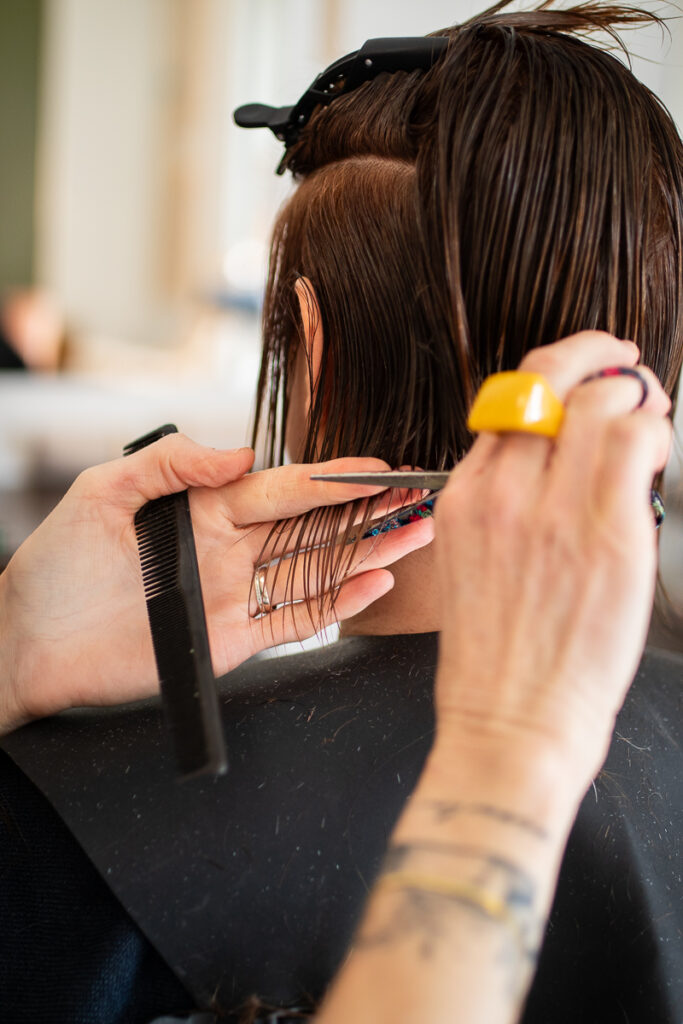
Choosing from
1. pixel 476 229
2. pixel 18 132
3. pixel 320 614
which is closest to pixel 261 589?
pixel 320 614

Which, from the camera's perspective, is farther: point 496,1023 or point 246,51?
point 246,51

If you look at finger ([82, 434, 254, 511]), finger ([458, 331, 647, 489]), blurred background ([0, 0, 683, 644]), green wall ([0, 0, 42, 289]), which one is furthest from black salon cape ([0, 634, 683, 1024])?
green wall ([0, 0, 42, 289])

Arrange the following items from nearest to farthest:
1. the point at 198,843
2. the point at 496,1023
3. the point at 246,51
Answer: the point at 496,1023 < the point at 198,843 < the point at 246,51

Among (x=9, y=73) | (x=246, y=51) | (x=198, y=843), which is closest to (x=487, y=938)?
(x=198, y=843)

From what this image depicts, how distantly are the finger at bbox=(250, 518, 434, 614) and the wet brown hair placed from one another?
0.03 meters

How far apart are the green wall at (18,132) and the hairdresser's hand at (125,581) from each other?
4.39 metres

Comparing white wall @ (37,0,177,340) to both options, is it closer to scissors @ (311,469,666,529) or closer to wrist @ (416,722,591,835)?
scissors @ (311,469,666,529)

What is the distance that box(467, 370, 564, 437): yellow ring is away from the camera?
0.42m

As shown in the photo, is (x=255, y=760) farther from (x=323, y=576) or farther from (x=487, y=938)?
(x=487, y=938)

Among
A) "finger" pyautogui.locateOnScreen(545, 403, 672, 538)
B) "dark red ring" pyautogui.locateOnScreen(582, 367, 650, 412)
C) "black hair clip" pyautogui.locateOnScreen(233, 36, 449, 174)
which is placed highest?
"black hair clip" pyautogui.locateOnScreen(233, 36, 449, 174)

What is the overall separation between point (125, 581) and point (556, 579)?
54 cm

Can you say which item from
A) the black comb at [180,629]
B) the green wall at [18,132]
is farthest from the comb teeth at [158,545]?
the green wall at [18,132]

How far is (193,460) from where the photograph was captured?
2.41 ft

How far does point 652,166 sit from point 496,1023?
59 cm
